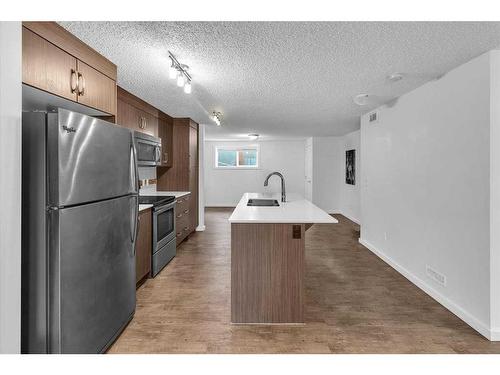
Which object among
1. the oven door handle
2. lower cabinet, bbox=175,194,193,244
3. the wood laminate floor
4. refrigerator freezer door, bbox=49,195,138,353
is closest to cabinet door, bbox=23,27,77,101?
refrigerator freezer door, bbox=49,195,138,353

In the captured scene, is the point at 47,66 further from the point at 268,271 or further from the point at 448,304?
the point at 448,304

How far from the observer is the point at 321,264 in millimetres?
4043

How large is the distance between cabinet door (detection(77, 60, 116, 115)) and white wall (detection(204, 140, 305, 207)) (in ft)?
24.2

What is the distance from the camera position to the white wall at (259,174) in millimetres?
9883

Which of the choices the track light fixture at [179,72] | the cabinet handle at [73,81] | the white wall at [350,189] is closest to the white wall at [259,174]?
the white wall at [350,189]

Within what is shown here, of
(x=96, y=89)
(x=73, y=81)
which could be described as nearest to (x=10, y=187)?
(x=73, y=81)

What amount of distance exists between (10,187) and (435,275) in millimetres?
3500

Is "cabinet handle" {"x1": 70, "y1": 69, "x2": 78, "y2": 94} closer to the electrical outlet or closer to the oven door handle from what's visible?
the oven door handle

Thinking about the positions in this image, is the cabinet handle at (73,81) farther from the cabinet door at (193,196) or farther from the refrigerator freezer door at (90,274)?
the cabinet door at (193,196)

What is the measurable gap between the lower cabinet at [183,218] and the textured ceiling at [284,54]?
5.50ft

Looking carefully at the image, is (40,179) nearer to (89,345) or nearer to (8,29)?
(8,29)

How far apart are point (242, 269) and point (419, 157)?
2329 mm
